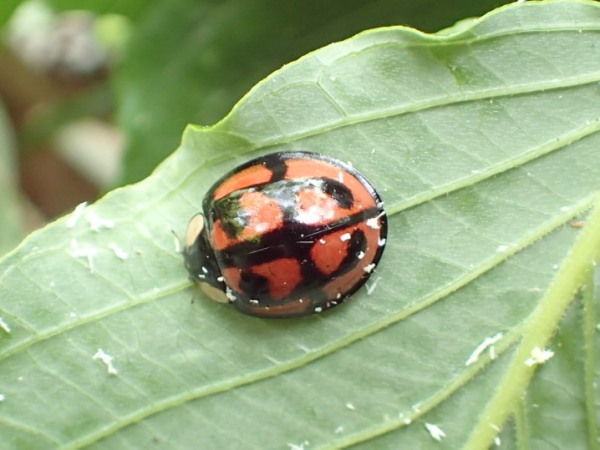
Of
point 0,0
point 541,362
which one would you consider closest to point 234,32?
point 0,0

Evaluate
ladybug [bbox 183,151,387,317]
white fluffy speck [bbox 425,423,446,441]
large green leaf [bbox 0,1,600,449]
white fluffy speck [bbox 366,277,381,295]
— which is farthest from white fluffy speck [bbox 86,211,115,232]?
white fluffy speck [bbox 425,423,446,441]

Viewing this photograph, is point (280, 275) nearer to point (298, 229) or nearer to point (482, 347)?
point (298, 229)

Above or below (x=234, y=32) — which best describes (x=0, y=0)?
above

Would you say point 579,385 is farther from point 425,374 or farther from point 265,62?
point 265,62

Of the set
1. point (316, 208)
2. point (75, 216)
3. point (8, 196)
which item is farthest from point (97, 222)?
point (8, 196)

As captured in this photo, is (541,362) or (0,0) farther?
(0,0)
